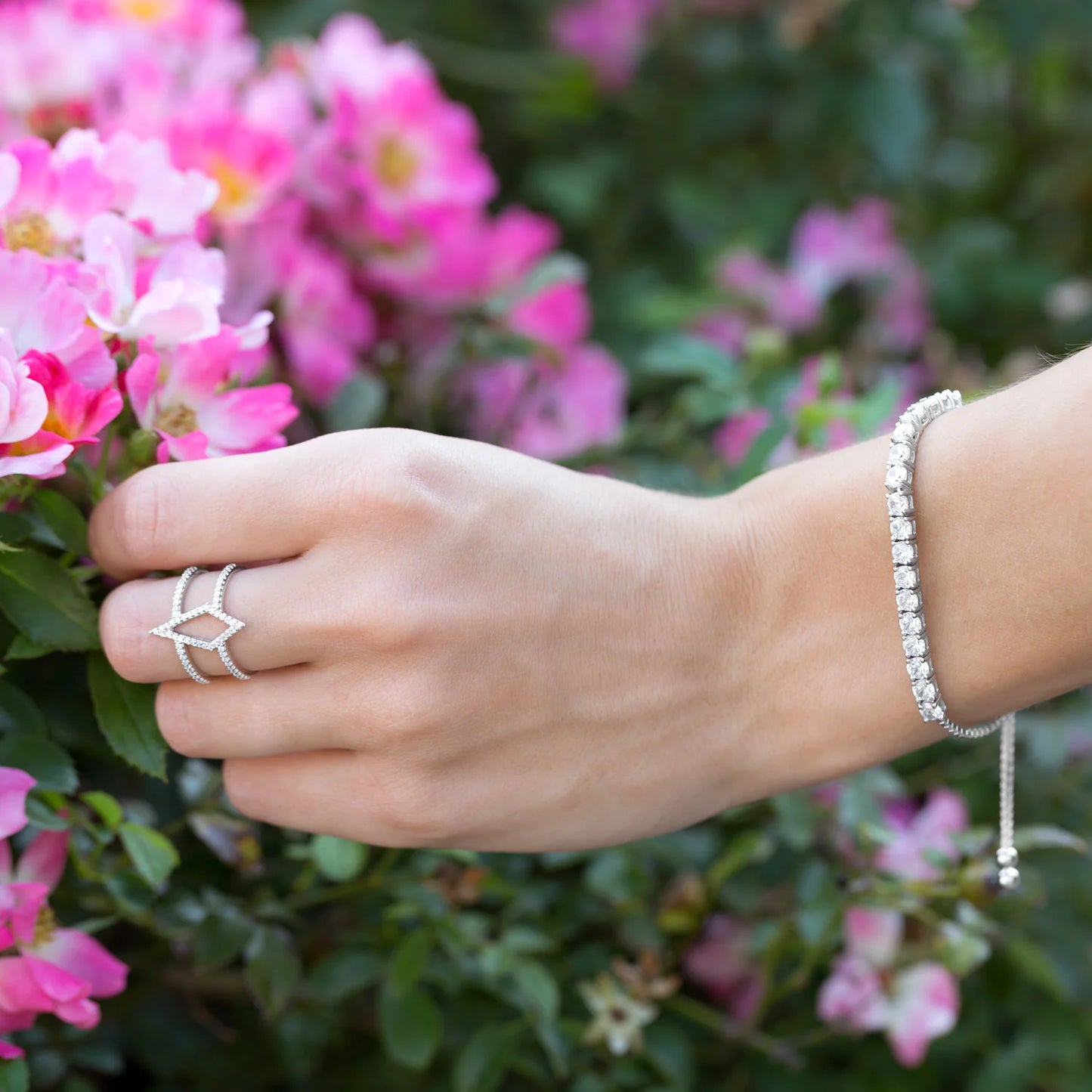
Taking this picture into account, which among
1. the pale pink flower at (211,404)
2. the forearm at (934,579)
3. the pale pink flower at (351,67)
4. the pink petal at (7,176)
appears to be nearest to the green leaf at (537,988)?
the forearm at (934,579)

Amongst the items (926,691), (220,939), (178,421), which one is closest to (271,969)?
(220,939)

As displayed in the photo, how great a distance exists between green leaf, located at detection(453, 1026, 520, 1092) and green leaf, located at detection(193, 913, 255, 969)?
0.20m

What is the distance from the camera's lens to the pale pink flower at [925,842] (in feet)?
3.30

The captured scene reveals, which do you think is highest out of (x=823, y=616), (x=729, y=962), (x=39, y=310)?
(x=39, y=310)

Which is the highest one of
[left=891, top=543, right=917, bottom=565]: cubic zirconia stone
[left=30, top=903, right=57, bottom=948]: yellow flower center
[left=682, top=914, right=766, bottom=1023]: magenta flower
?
[left=891, top=543, right=917, bottom=565]: cubic zirconia stone

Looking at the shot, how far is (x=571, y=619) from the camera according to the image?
780 millimetres

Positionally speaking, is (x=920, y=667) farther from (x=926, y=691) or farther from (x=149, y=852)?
(x=149, y=852)

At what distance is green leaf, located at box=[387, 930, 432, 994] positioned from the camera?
886 mm

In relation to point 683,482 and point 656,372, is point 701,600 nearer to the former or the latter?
point 683,482

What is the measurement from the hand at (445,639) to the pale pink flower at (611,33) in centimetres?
123

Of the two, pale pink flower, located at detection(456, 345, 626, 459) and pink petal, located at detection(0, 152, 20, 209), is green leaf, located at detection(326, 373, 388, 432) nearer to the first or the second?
pale pink flower, located at detection(456, 345, 626, 459)

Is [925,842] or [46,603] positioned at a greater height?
[46,603]

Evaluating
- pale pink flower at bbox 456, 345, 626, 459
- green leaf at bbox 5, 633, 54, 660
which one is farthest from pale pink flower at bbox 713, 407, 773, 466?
green leaf at bbox 5, 633, 54, 660

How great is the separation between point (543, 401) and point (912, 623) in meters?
0.68
